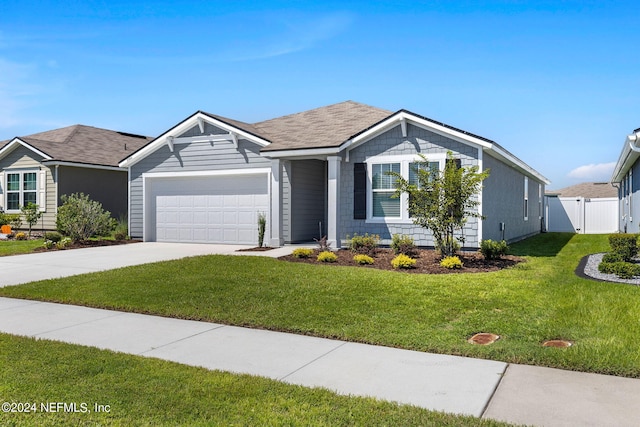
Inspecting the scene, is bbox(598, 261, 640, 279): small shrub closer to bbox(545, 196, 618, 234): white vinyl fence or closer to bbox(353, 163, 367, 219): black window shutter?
bbox(353, 163, 367, 219): black window shutter

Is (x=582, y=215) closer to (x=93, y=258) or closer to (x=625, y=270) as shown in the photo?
(x=625, y=270)

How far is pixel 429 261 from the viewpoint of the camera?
11.7m

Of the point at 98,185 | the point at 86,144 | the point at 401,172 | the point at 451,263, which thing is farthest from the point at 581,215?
the point at 86,144

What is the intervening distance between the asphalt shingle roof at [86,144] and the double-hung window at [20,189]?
1.55 meters

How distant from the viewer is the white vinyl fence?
27.0 meters

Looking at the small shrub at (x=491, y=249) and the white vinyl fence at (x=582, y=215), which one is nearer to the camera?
the small shrub at (x=491, y=249)

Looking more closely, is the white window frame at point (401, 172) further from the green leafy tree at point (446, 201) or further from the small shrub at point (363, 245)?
the green leafy tree at point (446, 201)

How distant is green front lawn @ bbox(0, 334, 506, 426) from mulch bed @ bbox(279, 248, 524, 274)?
22.0 feet

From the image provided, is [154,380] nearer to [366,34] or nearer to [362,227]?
[362,227]

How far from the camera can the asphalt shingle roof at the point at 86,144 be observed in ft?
71.6

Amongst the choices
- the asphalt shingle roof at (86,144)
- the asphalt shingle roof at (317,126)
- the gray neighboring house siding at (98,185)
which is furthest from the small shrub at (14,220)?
the asphalt shingle roof at (317,126)

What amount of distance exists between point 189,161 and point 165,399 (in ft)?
47.7

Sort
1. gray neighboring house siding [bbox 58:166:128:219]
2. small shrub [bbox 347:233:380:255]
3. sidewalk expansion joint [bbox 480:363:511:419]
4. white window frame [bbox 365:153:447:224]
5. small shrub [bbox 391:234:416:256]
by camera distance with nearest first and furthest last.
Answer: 1. sidewalk expansion joint [bbox 480:363:511:419]
2. small shrub [bbox 391:234:416:256]
3. small shrub [bbox 347:233:380:255]
4. white window frame [bbox 365:153:447:224]
5. gray neighboring house siding [bbox 58:166:128:219]

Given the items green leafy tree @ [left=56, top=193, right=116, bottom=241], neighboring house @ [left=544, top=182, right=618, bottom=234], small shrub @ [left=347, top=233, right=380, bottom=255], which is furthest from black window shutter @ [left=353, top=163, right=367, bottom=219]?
neighboring house @ [left=544, top=182, right=618, bottom=234]
